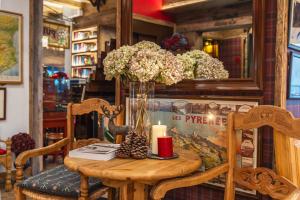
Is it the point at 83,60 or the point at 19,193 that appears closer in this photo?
the point at 19,193

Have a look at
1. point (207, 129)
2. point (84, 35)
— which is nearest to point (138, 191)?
point (207, 129)

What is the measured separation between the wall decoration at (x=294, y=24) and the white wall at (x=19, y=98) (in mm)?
2901

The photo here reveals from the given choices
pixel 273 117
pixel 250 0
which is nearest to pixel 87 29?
pixel 250 0

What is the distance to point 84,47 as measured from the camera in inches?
302

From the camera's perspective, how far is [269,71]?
2.09 m

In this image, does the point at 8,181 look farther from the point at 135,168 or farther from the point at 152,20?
the point at 135,168

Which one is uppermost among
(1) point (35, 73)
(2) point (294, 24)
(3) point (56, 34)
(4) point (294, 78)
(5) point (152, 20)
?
(3) point (56, 34)

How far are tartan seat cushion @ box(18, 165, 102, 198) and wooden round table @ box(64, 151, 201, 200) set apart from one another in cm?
19

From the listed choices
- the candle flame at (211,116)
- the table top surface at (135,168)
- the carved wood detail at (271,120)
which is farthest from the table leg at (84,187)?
the candle flame at (211,116)

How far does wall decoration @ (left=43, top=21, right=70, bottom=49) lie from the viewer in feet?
21.7

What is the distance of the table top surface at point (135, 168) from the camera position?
1.45m

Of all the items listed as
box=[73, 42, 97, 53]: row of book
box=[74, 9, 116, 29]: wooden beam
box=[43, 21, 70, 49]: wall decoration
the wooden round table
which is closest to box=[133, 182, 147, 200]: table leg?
the wooden round table

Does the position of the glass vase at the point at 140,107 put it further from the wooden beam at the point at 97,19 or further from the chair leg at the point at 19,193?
the wooden beam at the point at 97,19

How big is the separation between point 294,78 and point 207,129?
682 millimetres
